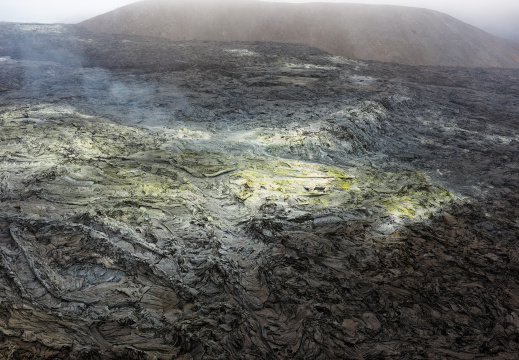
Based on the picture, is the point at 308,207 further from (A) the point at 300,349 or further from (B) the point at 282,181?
(A) the point at 300,349

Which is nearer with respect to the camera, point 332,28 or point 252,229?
point 252,229

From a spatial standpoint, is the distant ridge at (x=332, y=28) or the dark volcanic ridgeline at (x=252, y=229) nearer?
the dark volcanic ridgeline at (x=252, y=229)

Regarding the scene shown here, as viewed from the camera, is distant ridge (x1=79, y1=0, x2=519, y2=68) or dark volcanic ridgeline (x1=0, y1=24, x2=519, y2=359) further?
distant ridge (x1=79, y1=0, x2=519, y2=68)

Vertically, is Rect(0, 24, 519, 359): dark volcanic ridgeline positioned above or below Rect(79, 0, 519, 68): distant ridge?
below

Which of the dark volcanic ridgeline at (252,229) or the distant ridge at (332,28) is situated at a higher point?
the distant ridge at (332,28)

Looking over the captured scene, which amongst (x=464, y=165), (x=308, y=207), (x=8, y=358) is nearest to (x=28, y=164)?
(x=8, y=358)
